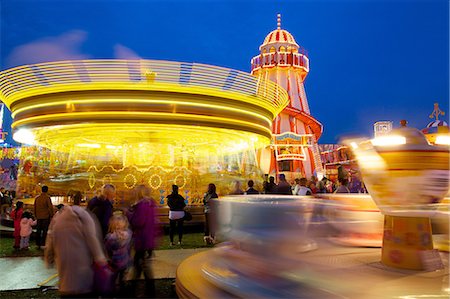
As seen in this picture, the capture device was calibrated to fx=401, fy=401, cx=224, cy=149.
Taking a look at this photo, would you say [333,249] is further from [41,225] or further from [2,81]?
[2,81]

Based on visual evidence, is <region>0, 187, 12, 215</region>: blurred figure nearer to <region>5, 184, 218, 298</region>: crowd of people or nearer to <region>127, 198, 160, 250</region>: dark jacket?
<region>5, 184, 218, 298</region>: crowd of people

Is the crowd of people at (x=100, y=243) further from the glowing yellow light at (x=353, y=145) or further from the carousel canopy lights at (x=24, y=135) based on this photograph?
the carousel canopy lights at (x=24, y=135)

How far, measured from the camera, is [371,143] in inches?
175

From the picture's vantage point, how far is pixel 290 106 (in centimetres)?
3462

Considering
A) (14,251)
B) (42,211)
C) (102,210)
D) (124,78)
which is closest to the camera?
(102,210)

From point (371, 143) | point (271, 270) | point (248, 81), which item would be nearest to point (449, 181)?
point (371, 143)

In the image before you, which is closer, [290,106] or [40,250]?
[40,250]

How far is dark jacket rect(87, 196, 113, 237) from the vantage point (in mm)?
5043

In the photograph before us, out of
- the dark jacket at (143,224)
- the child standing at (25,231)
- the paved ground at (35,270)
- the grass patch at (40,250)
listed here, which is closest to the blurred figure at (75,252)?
the dark jacket at (143,224)

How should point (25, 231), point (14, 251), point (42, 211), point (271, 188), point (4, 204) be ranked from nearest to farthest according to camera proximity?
point (14, 251)
point (25, 231)
point (42, 211)
point (271, 188)
point (4, 204)

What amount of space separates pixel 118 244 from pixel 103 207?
0.88 metres

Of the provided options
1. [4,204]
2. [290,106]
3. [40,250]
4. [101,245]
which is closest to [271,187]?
[40,250]

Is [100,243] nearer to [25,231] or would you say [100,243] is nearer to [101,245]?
[101,245]

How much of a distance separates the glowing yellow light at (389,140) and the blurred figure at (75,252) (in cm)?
307
